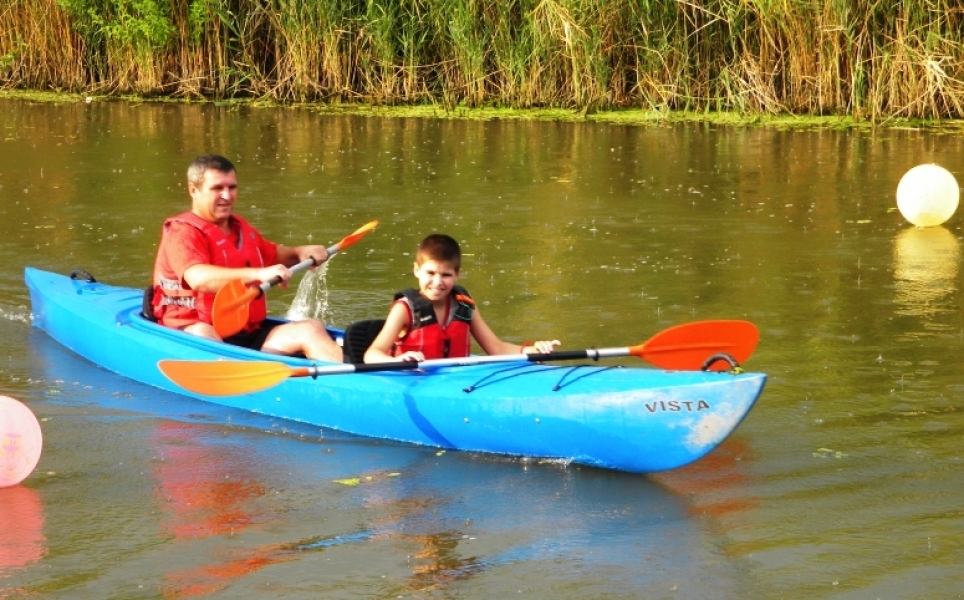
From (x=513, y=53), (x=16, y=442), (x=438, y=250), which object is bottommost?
(x=16, y=442)

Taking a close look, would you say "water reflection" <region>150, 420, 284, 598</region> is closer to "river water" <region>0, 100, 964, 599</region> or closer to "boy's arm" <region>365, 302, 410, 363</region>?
"river water" <region>0, 100, 964, 599</region>

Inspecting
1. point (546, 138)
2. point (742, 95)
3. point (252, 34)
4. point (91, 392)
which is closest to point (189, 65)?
point (252, 34)

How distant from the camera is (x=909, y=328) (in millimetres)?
6777

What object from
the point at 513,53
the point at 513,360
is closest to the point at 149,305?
the point at 513,360

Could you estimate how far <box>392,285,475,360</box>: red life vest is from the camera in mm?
5277

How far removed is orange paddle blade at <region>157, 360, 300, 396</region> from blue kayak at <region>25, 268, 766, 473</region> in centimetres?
12

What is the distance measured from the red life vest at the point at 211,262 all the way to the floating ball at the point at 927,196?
188 inches

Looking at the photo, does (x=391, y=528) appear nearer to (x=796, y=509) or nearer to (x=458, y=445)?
(x=458, y=445)

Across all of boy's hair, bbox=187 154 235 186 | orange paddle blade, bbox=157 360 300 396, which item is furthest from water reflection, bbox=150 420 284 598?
boy's hair, bbox=187 154 235 186

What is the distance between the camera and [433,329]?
5.32 m

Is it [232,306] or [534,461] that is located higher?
[232,306]

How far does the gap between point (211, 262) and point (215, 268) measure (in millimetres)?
129

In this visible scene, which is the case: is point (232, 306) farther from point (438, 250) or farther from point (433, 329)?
point (438, 250)

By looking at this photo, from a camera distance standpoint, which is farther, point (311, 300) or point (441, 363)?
point (311, 300)
